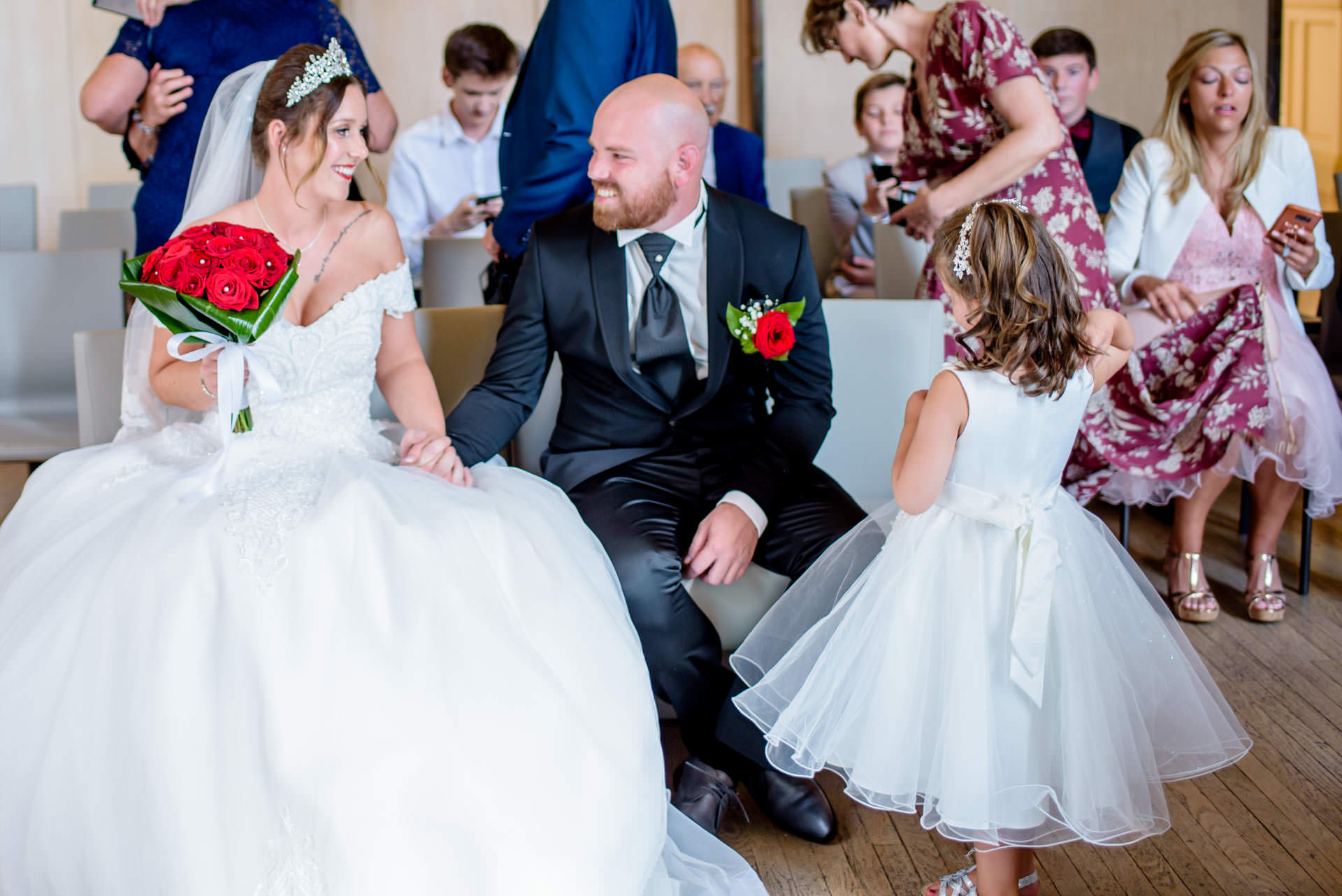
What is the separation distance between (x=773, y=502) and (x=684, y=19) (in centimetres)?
574

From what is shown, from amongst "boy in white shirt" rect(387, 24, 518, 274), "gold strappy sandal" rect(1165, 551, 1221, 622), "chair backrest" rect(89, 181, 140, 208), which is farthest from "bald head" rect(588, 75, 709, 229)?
"chair backrest" rect(89, 181, 140, 208)

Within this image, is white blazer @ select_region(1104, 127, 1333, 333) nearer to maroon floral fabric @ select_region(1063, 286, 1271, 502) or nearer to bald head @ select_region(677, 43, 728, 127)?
maroon floral fabric @ select_region(1063, 286, 1271, 502)

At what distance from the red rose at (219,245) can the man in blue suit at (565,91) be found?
967 millimetres

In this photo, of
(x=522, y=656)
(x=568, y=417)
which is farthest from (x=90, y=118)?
(x=522, y=656)

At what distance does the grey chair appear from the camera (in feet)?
10.8

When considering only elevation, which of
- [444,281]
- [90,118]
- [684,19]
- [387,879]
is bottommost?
[387,879]

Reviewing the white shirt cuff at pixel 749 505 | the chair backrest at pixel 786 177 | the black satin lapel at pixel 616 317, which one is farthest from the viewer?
the chair backrest at pixel 786 177

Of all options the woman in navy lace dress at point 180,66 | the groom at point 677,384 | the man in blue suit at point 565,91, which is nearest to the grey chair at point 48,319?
the woman in navy lace dress at point 180,66

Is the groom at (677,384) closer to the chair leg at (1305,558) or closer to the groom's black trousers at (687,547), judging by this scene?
the groom's black trousers at (687,547)

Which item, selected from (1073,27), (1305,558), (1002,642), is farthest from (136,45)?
(1073,27)

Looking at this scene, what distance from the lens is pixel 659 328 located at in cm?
245

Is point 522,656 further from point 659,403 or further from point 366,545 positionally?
point 659,403

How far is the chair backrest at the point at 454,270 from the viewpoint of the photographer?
146 inches

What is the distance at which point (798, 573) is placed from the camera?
7.60ft
